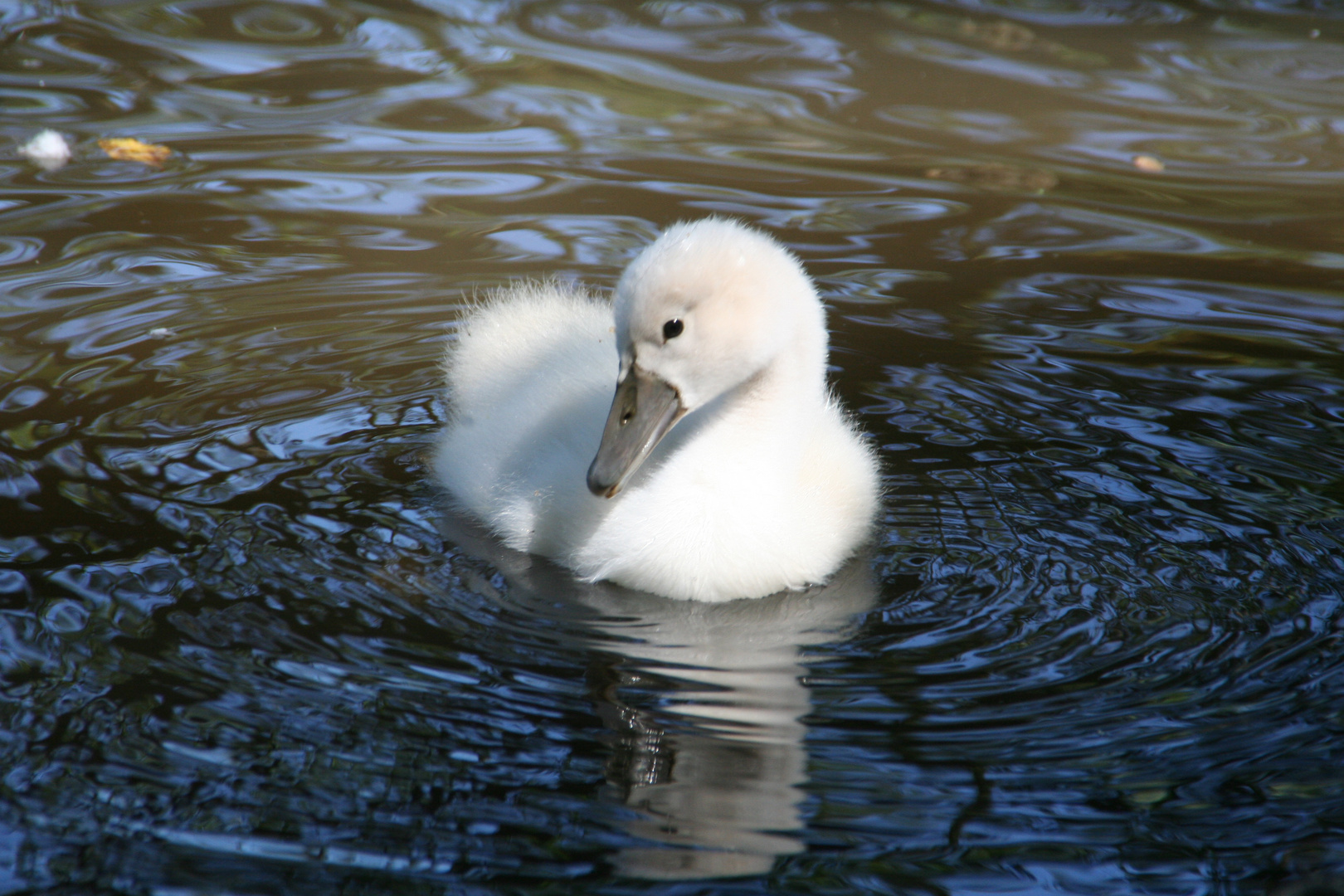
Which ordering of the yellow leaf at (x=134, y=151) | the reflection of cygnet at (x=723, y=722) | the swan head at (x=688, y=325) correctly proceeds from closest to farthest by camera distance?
the reflection of cygnet at (x=723, y=722) → the swan head at (x=688, y=325) → the yellow leaf at (x=134, y=151)

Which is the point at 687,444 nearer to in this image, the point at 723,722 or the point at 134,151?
the point at 723,722

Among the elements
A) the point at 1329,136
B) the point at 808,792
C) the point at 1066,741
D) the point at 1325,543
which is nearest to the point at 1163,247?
the point at 1329,136

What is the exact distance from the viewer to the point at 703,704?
9.67 feet

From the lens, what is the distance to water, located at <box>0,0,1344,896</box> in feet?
8.38

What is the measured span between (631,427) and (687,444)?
0.93ft

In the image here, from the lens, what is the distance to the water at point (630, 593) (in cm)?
255

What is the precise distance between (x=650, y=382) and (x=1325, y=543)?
1824 mm

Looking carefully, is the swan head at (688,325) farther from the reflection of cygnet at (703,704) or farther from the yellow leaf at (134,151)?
the yellow leaf at (134,151)

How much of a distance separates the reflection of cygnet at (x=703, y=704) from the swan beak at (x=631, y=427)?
33 cm

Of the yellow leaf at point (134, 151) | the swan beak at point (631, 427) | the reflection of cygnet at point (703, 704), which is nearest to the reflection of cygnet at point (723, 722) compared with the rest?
the reflection of cygnet at point (703, 704)

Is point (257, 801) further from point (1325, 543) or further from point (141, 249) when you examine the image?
point (141, 249)

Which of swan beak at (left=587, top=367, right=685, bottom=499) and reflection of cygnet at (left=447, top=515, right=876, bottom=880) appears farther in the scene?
swan beak at (left=587, top=367, right=685, bottom=499)

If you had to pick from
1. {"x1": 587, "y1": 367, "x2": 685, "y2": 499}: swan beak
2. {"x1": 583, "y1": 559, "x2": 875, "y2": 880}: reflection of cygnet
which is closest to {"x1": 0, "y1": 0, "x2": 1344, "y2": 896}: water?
{"x1": 583, "y1": 559, "x2": 875, "y2": 880}: reflection of cygnet

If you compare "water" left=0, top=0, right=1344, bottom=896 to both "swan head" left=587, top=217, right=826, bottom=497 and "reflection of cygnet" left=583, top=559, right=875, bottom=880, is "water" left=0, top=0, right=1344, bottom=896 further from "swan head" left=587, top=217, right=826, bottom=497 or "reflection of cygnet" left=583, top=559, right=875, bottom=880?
"swan head" left=587, top=217, right=826, bottom=497
